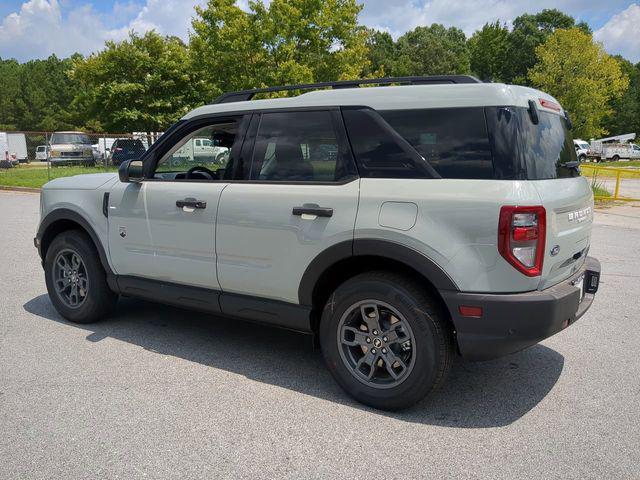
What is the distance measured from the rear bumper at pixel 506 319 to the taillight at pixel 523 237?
0.17 meters

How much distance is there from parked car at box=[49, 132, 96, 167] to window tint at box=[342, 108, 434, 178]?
24.9 metres

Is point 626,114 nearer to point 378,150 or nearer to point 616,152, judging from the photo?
point 616,152

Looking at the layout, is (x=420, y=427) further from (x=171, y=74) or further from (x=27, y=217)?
(x=171, y=74)

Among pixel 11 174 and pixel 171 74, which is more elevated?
pixel 171 74

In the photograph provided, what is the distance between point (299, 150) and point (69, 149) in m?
27.3

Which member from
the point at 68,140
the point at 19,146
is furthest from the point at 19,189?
the point at 19,146

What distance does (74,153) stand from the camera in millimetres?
27219

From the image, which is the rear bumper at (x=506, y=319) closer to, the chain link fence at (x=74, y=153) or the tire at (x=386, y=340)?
the tire at (x=386, y=340)

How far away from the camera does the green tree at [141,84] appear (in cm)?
2900

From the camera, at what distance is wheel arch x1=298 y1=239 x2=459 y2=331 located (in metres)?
2.95

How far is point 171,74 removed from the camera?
2941cm

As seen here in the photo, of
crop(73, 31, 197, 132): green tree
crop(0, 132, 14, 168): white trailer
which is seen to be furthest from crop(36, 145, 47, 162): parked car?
crop(73, 31, 197, 132): green tree

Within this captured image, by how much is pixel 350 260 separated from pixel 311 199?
46cm

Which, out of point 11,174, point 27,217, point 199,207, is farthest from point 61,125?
point 199,207
